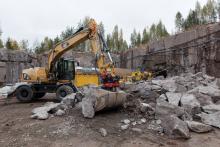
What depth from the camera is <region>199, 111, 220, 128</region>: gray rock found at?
16.4 feet

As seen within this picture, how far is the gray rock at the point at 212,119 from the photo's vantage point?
16.4 feet

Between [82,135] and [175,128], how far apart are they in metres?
1.73

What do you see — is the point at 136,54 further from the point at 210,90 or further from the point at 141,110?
the point at 141,110

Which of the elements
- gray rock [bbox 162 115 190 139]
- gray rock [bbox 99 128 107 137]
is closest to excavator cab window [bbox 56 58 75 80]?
gray rock [bbox 99 128 107 137]

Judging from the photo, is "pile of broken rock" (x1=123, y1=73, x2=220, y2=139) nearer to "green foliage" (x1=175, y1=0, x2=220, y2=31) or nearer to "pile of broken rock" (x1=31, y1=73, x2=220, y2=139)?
"pile of broken rock" (x1=31, y1=73, x2=220, y2=139)

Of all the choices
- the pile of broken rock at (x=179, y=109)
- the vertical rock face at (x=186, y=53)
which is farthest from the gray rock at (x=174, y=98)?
the vertical rock face at (x=186, y=53)

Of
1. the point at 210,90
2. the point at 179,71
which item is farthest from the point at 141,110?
the point at 179,71

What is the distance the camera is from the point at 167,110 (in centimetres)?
531

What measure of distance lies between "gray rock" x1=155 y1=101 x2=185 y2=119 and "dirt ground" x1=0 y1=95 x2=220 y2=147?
0.53 m

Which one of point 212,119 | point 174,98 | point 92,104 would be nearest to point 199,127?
point 212,119

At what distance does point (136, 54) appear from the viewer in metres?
20.3

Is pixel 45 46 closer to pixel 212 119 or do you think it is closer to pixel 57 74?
pixel 57 74

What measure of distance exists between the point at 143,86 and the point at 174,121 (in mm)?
2911

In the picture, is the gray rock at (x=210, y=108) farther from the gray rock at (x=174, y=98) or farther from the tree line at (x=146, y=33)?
the tree line at (x=146, y=33)
